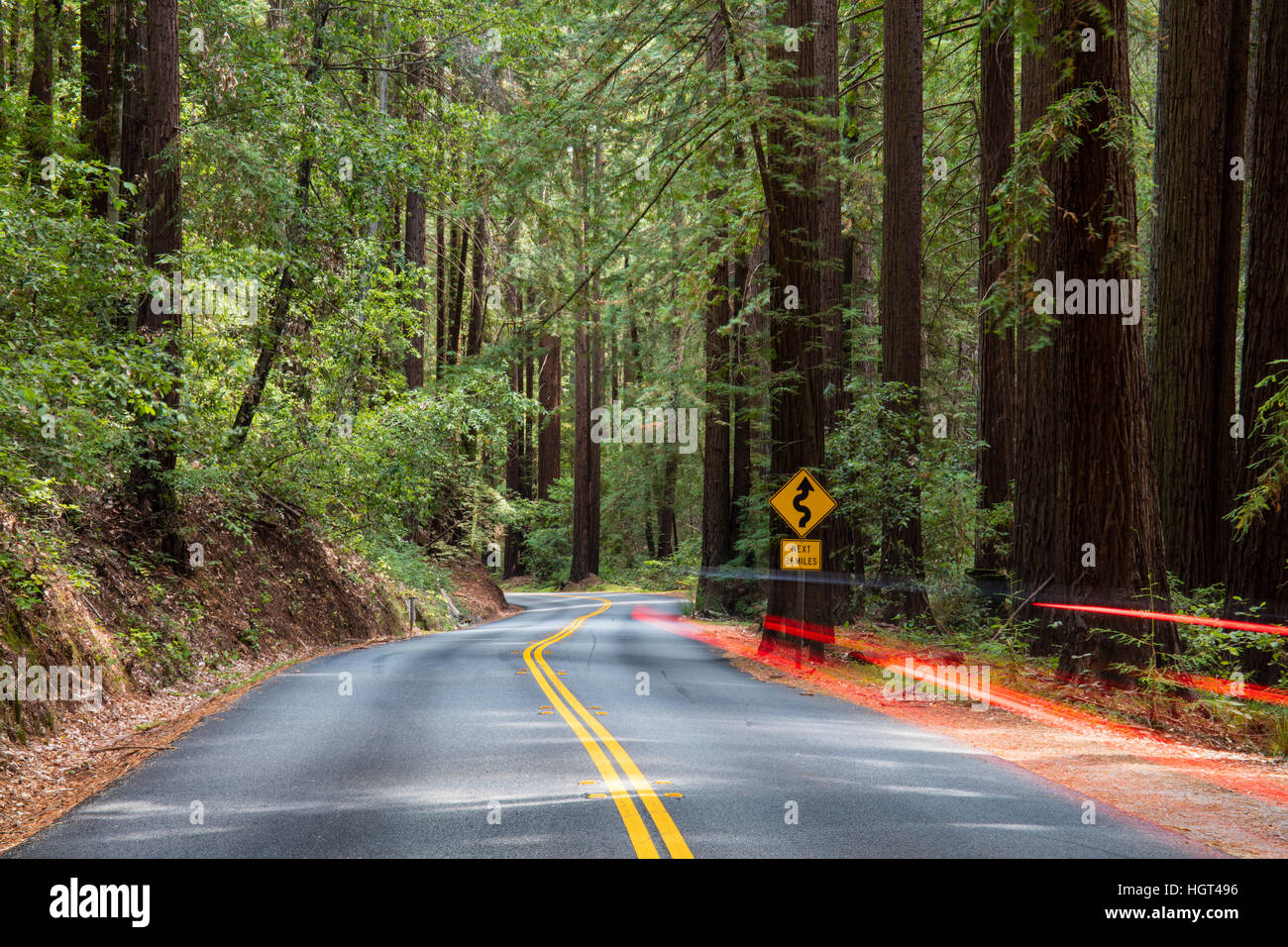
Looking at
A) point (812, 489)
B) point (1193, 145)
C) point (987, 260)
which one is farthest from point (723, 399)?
point (1193, 145)

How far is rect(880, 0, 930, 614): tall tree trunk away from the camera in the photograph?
1977 centimetres

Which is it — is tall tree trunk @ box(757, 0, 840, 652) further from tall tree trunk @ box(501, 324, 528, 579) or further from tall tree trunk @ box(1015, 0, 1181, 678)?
tall tree trunk @ box(501, 324, 528, 579)

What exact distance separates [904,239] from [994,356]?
321 centimetres

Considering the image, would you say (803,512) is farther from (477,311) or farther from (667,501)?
(667,501)

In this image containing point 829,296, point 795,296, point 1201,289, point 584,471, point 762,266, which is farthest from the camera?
point 584,471

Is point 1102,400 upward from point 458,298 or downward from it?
downward

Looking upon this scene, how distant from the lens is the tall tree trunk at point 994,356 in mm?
18750

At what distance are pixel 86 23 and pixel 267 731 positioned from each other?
12879mm

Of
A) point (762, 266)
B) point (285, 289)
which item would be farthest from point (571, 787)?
point (762, 266)

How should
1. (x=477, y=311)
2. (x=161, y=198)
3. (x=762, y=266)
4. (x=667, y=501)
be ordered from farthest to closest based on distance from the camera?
1. (x=667, y=501)
2. (x=477, y=311)
3. (x=762, y=266)
4. (x=161, y=198)

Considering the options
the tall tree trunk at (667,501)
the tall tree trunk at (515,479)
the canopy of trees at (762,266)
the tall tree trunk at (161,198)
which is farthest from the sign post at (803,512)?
the tall tree trunk at (515,479)

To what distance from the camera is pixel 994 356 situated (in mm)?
20766

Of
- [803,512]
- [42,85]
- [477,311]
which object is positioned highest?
[477,311]

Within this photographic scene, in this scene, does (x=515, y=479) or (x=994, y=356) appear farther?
(x=515, y=479)
